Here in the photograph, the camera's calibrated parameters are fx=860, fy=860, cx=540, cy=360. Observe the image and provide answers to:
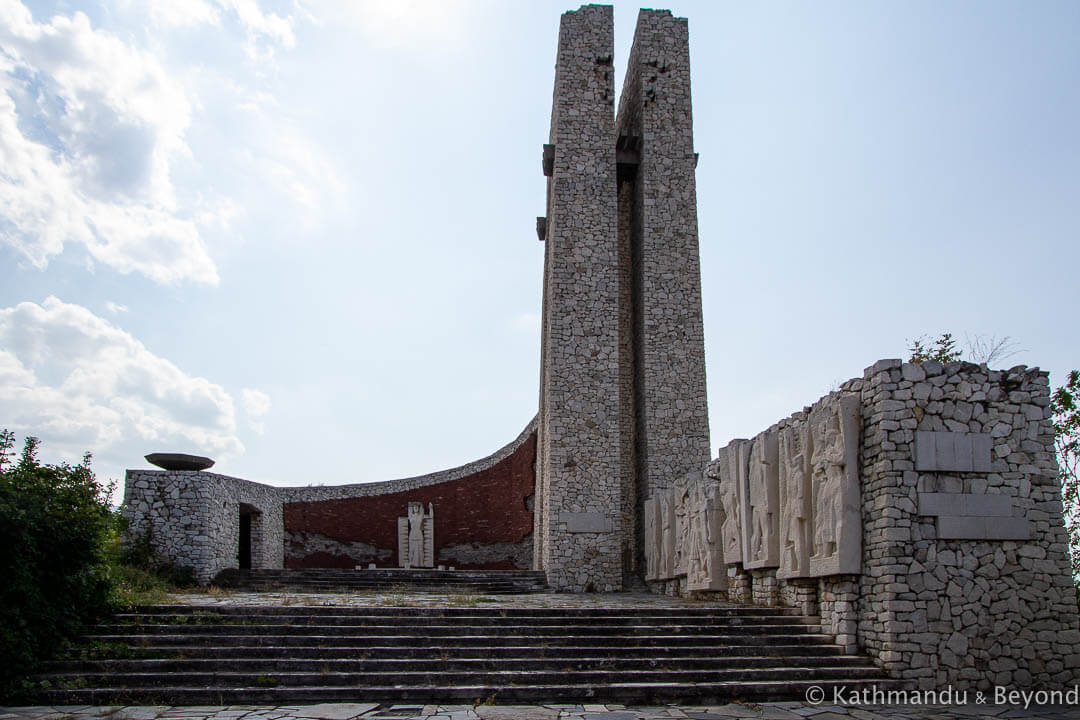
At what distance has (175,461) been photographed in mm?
14547

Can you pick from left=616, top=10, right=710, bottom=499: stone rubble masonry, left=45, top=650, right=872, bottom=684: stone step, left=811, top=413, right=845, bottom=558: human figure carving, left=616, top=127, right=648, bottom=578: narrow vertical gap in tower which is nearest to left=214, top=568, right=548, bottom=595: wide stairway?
left=616, top=127, right=648, bottom=578: narrow vertical gap in tower

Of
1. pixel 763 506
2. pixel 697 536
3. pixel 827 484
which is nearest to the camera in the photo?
pixel 827 484

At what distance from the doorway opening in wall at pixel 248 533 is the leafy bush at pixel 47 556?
8177mm

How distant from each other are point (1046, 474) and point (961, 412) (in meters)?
0.94

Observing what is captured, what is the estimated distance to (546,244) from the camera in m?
20.5

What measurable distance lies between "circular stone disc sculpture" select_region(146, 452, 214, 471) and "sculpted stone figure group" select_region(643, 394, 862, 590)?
27.0ft

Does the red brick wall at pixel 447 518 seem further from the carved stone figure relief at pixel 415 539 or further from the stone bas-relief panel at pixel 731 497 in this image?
the stone bas-relief panel at pixel 731 497

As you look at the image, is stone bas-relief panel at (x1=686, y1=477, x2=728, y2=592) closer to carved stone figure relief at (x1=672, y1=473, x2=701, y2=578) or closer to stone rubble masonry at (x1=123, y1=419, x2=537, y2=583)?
carved stone figure relief at (x1=672, y1=473, x2=701, y2=578)

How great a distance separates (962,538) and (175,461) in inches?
475

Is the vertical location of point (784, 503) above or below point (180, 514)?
above

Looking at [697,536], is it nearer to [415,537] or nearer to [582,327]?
[582,327]

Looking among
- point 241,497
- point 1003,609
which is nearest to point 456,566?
point 241,497

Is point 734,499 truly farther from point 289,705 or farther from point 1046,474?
point 289,705

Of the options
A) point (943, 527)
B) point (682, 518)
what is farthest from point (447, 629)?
point (682, 518)
